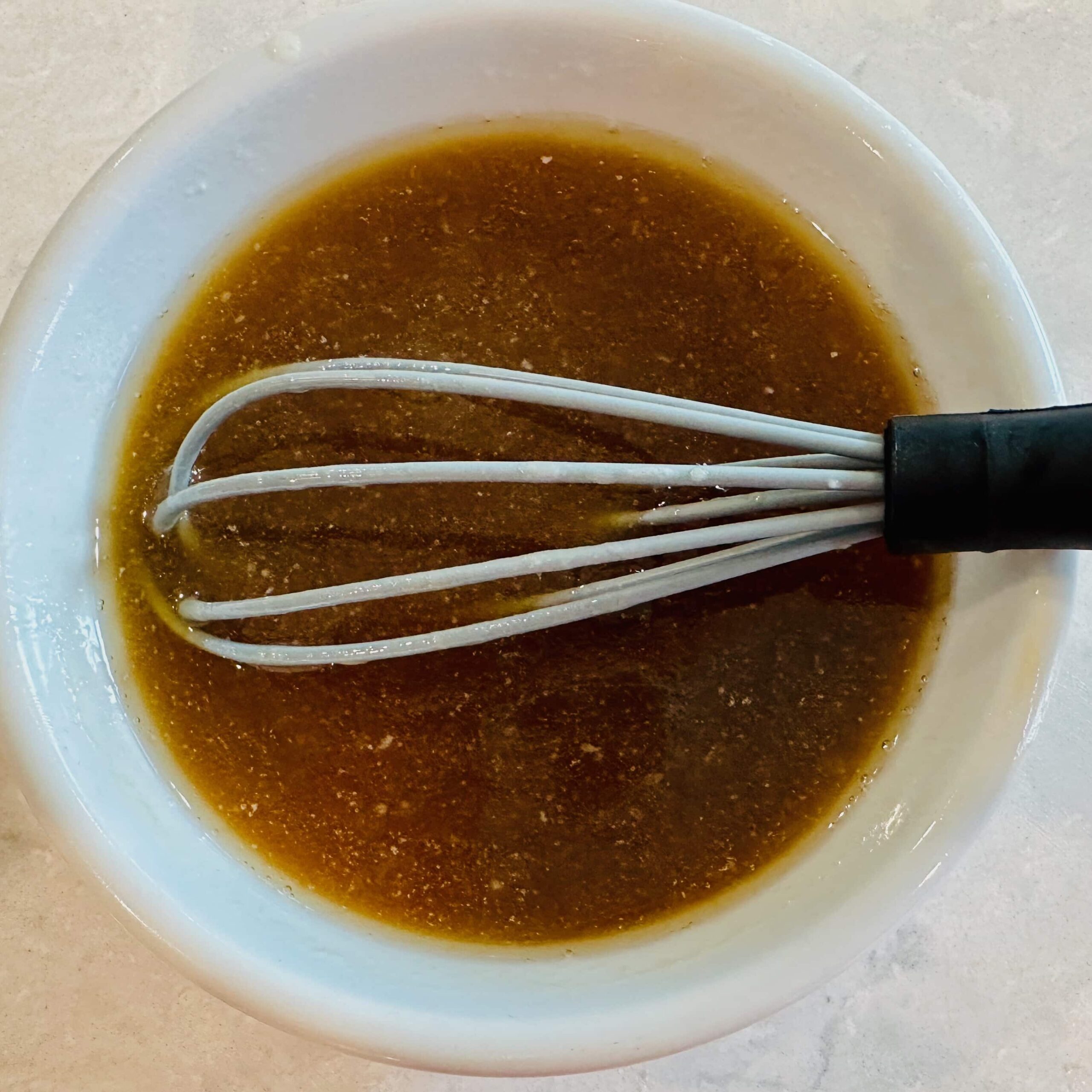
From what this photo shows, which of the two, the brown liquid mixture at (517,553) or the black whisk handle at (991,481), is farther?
the brown liquid mixture at (517,553)

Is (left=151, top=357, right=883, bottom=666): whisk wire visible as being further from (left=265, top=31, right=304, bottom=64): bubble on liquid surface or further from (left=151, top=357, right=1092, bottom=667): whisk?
(left=265, top=31, right=304, bottom=64): bubble on liquid surface

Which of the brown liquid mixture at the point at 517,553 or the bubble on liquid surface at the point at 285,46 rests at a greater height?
the bubble on liquid surface at the point at 285,46

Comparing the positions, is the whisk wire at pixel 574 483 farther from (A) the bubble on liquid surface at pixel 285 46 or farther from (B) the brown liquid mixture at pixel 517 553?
(A) the bubble on liquid surface at pixel 285 46

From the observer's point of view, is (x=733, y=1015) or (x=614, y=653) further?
(x=614, y=653)

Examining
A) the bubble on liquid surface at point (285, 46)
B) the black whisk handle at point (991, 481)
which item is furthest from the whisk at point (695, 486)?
the bubble on liquid surface at point (285, 46)

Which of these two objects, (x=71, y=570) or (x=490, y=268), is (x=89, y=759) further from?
(x=490, y=268)

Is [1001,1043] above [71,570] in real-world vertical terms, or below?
below

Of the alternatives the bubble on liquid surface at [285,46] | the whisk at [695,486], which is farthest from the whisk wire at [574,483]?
the bubble on liquid surface at [285,46]

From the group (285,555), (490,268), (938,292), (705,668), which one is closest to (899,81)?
(938,292)

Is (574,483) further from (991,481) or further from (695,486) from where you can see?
(991,481)
